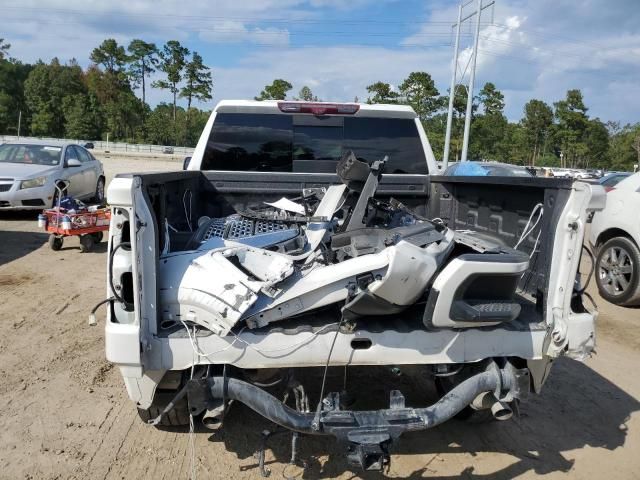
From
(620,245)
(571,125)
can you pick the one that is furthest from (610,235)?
(571,125)

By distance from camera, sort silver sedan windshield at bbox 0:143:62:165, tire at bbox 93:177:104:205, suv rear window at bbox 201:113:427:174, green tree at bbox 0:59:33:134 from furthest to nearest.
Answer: green tree at bbox 0:59:33:134 → tire at bbox 93:177:104:205 → silver sedan windshield at bbox 0:143:62:165 → suv rear window at bbox 201:113:427:174

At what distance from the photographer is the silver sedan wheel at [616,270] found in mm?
6688

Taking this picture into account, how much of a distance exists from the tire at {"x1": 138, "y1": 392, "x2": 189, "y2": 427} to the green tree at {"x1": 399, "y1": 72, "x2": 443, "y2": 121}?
4062 centimetres

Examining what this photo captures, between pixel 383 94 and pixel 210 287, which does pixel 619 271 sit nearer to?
pixel 210 287

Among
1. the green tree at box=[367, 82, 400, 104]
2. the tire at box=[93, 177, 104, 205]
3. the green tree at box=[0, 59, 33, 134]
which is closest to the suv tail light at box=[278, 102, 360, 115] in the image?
the tire at box=[93, 177, 104, 205]

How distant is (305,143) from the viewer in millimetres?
4852

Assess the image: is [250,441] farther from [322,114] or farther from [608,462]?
[322,114]

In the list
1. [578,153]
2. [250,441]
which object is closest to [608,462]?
[250,441]

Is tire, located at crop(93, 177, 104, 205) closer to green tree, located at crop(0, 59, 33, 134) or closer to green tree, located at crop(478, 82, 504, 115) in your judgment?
green tree, located at crop(478, 82, 504, 115)

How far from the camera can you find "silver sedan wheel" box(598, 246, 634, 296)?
669 cm

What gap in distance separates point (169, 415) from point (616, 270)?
6.01 metres

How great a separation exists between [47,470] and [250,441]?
3.82 feet

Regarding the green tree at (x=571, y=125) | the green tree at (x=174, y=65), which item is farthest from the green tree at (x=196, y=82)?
the green tree at (x=571, y=125)

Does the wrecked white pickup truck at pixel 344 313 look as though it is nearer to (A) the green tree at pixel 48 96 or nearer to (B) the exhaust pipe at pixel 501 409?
(B) the exhaust pipe at pixel 501 409
